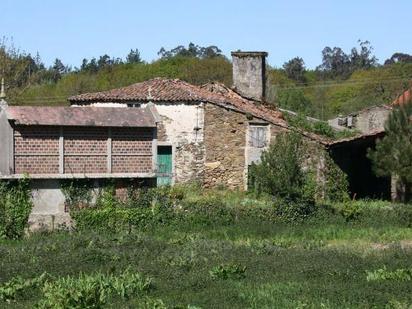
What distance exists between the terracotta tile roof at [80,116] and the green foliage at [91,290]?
9982mm

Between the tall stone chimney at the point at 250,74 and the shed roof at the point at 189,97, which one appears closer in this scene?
the shed roof at the point at 189,97

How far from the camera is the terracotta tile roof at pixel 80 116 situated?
76.8 ft

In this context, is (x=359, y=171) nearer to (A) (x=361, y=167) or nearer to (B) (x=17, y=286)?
(A) (x=361, y=167)

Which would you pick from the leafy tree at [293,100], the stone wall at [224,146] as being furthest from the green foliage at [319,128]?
the leafy tree at [293,100]

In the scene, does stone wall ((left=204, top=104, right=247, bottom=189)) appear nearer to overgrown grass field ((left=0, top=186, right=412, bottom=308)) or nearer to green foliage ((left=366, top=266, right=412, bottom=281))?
overgrown grass field ((left=0, top=186, right=412, bottom=308))

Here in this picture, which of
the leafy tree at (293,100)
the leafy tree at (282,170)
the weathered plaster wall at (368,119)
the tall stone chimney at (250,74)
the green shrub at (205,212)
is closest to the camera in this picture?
the green shrub at (205,212)

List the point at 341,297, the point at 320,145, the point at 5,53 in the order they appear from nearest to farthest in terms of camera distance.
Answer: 1. the point at 341,297
2. the point at 320,145
3. the point at 5,53

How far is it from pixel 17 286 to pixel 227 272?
3888 millimetres

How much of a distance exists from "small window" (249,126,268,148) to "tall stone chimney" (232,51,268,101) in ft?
19.0

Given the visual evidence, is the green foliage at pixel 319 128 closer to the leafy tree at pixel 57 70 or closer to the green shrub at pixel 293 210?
the green shrub at pixel 293 210

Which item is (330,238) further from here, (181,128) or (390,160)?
(181,128)

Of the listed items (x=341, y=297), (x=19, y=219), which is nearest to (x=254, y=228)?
(x=19, y=219)

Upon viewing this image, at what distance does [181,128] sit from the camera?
118 ft

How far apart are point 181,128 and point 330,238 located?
14.2 metres
